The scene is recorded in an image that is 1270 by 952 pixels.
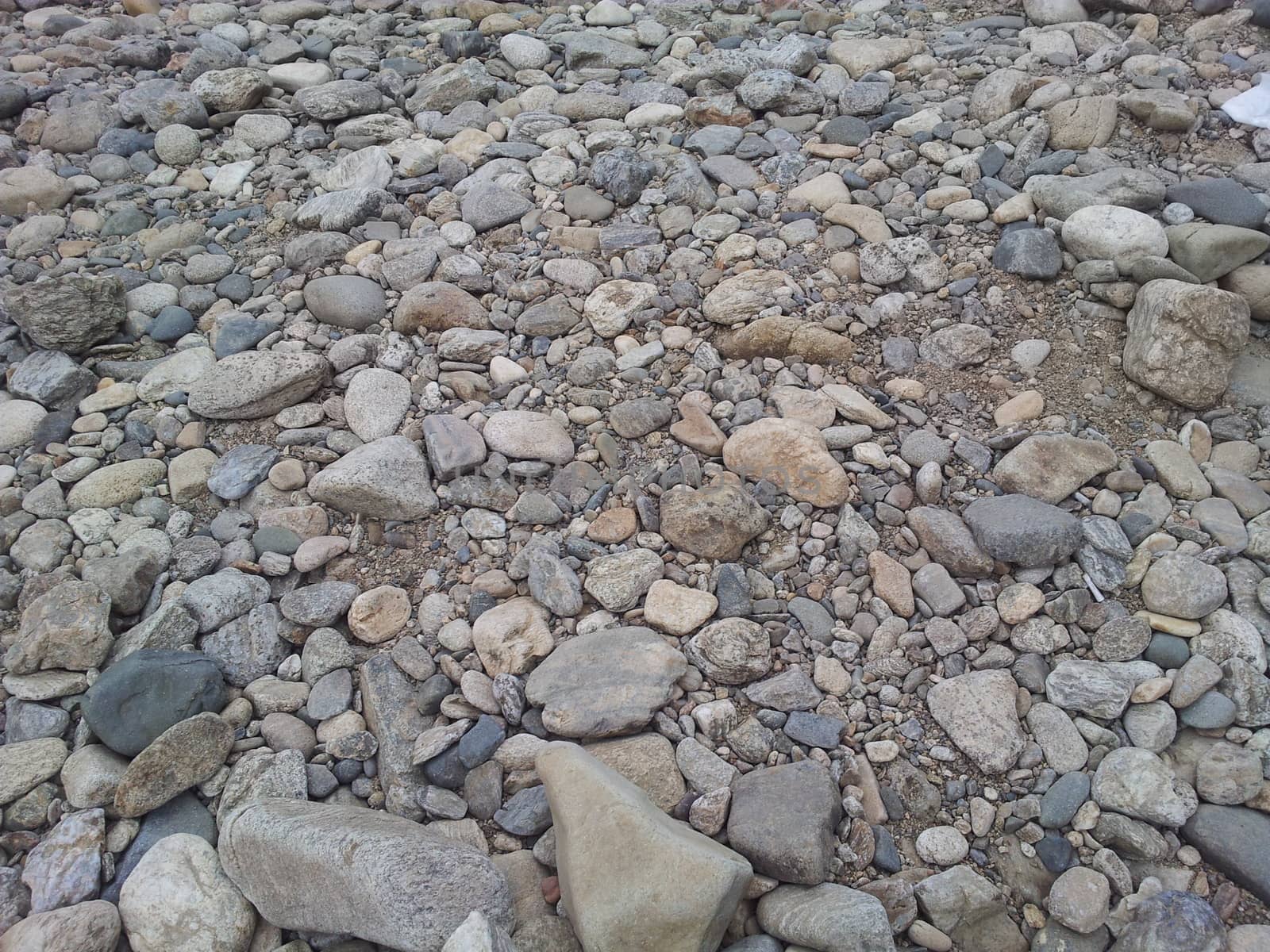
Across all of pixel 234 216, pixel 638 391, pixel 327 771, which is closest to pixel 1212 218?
pixel 638 391

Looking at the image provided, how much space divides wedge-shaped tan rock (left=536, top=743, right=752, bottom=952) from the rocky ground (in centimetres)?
1

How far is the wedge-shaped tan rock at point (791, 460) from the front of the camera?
2658 mm

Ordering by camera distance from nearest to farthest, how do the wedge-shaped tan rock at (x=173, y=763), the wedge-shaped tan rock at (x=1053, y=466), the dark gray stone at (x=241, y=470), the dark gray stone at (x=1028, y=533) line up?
the wedge-shaped tan rock at (x=173, y=763)
the dark gray stone at (x=1028, y=533)
the wedge-shaped tan rock at (x=1053, y=466)
the dark gray stone at (x=241, y=470)

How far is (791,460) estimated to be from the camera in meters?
2.69

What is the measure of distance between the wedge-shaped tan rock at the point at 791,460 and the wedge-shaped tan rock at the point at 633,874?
1120mm

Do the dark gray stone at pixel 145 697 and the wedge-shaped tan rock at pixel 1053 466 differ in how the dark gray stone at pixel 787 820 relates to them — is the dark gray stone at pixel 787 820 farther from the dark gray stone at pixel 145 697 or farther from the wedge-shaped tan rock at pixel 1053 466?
the dark gray stone at pixel 145 697

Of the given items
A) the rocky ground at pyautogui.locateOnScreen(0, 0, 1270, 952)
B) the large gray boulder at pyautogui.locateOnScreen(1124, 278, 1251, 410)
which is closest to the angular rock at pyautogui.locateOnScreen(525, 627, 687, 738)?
the rocky ground at pyautogui.locateOnScreen(0, 0, 1270, 952)

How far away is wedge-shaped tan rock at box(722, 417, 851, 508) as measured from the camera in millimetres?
2658

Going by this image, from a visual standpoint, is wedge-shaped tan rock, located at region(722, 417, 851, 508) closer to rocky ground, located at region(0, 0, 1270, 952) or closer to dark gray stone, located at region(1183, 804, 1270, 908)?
rocky ground, located at region(0, 0, 1270, 952)

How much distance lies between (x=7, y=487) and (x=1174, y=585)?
369 cm

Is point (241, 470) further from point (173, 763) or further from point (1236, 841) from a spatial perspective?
point (1236, 841)

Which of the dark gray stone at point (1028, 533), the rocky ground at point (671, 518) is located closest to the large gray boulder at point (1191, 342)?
the rocky ground at point (671, 518)

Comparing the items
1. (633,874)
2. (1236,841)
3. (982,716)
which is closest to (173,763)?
(633,874)

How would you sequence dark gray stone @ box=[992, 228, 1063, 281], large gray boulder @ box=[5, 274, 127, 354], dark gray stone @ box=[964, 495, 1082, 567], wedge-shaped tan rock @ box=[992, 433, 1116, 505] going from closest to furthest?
dark gray stone @ box=[964, 495, 1082, 567] < wedge-shaped tan rock @ box=[992, 433, 1116, 505] < dark gray stone @ box=[992, 228, 1063, 281] < large gray boulder @ box=[5, 274, 127, 354]
